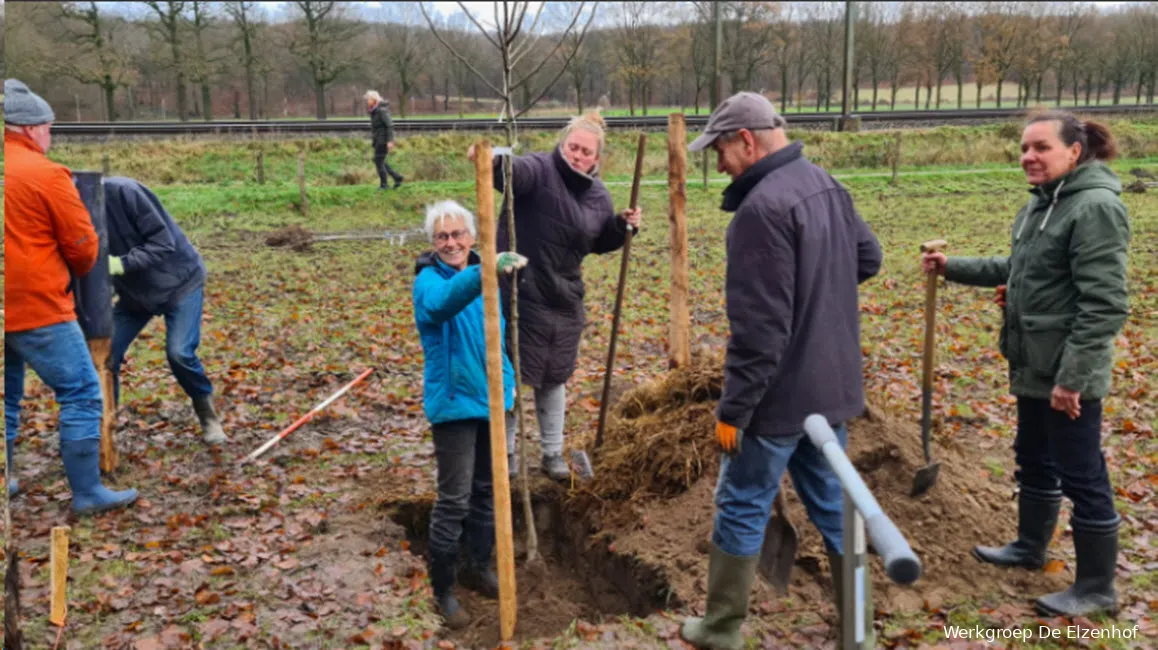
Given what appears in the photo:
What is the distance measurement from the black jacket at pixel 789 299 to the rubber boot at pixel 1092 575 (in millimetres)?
1229

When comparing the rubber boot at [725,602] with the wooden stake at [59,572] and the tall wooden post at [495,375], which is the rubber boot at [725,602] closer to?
the tall wooden post at [495,375]

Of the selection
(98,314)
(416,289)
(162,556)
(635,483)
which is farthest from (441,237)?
(98,314)

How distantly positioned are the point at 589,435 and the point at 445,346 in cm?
212

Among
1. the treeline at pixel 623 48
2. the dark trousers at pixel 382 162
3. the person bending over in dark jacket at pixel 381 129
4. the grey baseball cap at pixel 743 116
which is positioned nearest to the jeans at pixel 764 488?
the grey baseball cap at pixel 743 116

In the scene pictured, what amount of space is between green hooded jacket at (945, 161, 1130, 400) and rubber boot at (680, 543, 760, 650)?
149 cm

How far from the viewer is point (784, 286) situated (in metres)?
3.11

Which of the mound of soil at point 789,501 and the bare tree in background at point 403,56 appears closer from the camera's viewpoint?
the mound of soil at point 789,501

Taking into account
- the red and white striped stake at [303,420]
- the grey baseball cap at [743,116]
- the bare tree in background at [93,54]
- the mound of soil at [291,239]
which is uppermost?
the bare tree in background at [93,54]

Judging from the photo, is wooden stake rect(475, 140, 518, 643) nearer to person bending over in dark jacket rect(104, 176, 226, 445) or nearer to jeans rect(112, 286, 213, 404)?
person bending over in dark jacket rect(104, 176, 226, 445)

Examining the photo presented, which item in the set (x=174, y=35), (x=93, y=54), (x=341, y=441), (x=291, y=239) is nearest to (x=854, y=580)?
(x=341, y=441)

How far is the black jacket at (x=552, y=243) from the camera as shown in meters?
4.73

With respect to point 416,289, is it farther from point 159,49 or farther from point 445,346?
point 159,49

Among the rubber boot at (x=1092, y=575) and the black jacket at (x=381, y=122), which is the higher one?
the black jacket at (x=381, y=122)

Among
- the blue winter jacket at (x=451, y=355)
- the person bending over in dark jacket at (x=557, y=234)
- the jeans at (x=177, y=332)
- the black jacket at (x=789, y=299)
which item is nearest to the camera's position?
the black jacket at (x=789, y=299)
